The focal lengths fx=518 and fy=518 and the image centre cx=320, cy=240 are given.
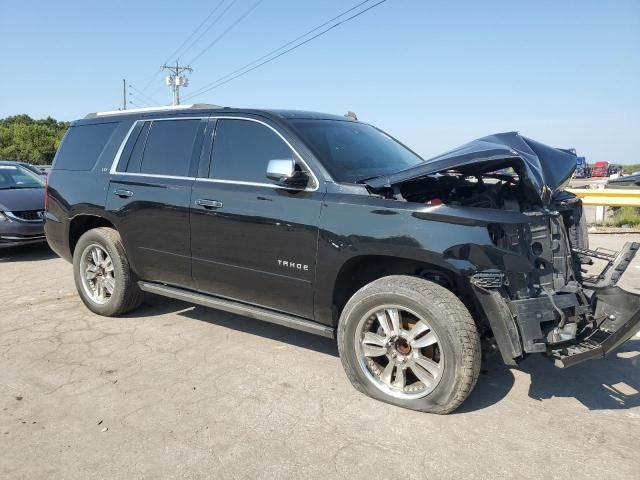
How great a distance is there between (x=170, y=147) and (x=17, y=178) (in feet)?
21.0

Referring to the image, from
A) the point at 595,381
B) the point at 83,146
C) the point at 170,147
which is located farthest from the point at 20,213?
→ the point at 595,381

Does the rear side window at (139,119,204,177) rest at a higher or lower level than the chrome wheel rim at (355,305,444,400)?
higher

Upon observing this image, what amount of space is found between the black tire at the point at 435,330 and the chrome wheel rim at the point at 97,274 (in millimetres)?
2768

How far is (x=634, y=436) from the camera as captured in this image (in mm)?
2975

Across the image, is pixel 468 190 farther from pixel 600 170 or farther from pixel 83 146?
pixel 600 170

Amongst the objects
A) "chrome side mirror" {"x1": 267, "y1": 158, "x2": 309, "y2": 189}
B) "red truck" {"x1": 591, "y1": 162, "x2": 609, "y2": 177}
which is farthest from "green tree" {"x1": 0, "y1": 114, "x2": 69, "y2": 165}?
"red truck" {"x1": 591, "y1": 162, "x2": 609, "y2": 177}

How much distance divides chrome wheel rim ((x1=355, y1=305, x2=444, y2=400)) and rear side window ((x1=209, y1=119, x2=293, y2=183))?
1351mm

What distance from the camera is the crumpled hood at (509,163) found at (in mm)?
3127

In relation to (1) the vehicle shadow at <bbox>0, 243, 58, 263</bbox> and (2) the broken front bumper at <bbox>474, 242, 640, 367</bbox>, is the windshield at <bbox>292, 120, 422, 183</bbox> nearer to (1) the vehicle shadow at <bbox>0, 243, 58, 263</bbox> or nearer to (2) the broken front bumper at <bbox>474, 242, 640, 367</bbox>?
(2) the broken front bumper at <bbox>474, 242, 640, 367</bbox>

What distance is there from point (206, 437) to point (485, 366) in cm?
215

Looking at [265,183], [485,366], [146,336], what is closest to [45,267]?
[146,336]

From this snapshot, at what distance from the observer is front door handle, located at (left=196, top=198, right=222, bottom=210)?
4.05 m

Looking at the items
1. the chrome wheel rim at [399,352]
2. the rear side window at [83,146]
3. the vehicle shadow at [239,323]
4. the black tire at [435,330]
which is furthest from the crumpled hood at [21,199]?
the chrome wheel rim at [399,352]

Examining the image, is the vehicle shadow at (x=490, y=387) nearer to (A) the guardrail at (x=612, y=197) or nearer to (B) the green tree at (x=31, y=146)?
(A) the guardrail at (x=612, y=197)
